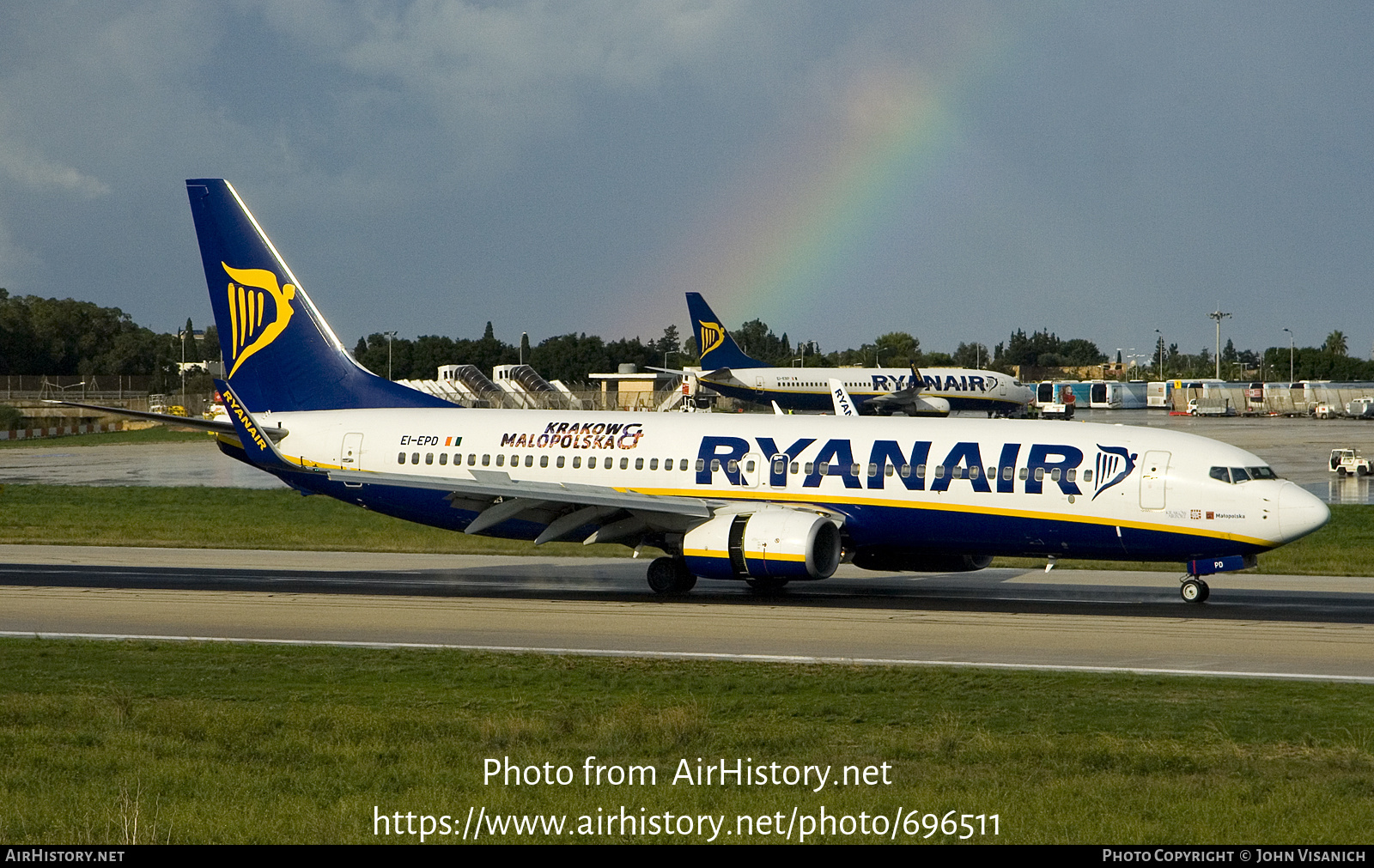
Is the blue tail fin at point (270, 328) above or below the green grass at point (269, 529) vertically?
above

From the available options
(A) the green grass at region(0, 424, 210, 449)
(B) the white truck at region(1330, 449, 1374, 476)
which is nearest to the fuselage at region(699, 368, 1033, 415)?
(A) the green grass at region(0, 424, 210, 449)

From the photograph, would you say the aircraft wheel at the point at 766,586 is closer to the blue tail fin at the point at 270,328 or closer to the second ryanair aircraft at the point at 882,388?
the blue tail fin at the point at 270,328

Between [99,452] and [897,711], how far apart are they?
76869 mm

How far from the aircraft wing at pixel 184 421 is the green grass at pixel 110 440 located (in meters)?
58.4

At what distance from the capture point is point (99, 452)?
8538 centimetres

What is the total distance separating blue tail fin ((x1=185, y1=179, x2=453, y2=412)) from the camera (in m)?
37.8

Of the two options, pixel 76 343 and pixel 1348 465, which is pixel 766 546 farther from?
pixel 76 343

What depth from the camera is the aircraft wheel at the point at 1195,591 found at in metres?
29.6

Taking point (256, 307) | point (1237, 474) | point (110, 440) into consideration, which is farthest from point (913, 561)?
point (110, 440)

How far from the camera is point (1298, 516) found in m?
27.8

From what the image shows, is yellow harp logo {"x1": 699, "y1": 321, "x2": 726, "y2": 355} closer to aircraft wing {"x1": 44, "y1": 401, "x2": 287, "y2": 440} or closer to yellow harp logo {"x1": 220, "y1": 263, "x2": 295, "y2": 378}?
yellow harp logo {"x1": 220, "y1": 263, "x2": 295, "y2": 378}

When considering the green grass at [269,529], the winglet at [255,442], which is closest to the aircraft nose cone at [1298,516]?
the green grass at [269,529]
